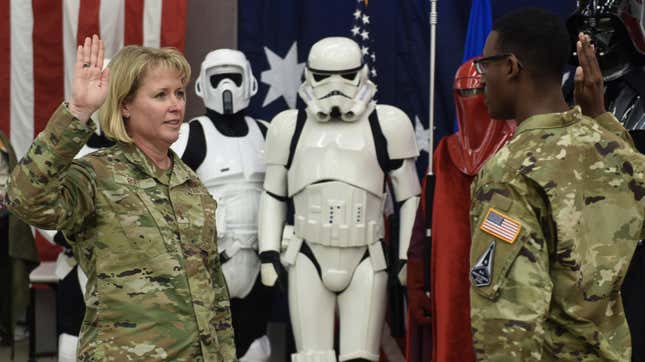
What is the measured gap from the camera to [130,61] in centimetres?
241

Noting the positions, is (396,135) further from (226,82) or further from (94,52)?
Result: (94,52)

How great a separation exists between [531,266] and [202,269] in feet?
2.51

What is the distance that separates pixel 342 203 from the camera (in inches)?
175

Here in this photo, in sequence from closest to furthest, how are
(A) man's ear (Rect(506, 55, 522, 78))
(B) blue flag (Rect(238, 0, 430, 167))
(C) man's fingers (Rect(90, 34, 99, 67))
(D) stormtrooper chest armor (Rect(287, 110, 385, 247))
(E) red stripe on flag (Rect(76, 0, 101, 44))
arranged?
(C) man's fingers (Rect(90, 34, 99, 67)), (A) man's ear (Rect(506, 55, 522, 78)), (D) stormtrooper chest armor (Rect(287, 110, 385, 247)), (E) red stripe on flag (Rect(76, 0, 101, 44)), (B) blue flag (Rect(238, 0, 430, 167))

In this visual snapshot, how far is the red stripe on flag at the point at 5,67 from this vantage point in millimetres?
5914

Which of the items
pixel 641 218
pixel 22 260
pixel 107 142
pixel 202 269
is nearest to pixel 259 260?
pixel 107 142

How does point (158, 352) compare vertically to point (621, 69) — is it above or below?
below

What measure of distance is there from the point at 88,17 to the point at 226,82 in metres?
1.29

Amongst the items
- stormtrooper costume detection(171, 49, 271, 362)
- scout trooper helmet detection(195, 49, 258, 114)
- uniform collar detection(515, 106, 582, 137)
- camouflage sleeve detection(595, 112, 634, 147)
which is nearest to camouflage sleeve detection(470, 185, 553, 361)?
uniform collar detection(515, 106, 582, 137)

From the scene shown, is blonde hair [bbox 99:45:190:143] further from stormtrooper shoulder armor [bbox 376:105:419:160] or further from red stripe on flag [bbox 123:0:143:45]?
red stripe on flag [bbox 123:0:143:45]

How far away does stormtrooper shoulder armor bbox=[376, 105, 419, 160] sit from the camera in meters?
4.54

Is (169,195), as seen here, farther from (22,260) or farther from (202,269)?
(22,260)

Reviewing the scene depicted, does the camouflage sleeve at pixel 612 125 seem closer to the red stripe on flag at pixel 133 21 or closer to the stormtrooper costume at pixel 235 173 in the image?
the stormtrooper costume at pixel 235 173

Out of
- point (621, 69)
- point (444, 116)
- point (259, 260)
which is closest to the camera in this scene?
point (621, 69)
